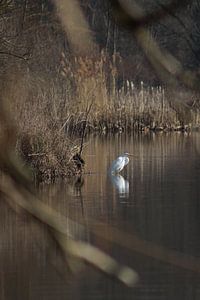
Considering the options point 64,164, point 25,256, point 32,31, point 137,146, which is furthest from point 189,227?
point 137,146

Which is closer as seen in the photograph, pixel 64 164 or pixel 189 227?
pixel 189 227

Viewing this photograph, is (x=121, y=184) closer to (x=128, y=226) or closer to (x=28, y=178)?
(x=128, y=226)

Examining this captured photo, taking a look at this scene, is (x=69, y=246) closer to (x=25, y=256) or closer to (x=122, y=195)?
(x=25, y=256)

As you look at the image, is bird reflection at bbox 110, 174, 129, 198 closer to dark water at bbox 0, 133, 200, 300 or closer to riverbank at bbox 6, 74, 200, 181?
dark water at bbox 0, 133, 200, 300

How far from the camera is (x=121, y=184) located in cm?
1245

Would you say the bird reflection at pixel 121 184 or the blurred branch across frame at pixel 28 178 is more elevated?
the bird reflection at pixel 121 184

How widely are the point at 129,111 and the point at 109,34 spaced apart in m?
19.1

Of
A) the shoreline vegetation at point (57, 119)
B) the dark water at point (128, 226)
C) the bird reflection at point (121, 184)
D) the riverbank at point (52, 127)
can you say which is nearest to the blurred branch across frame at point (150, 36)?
the dark water at point (128, 226)

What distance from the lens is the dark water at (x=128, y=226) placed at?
6449 mm

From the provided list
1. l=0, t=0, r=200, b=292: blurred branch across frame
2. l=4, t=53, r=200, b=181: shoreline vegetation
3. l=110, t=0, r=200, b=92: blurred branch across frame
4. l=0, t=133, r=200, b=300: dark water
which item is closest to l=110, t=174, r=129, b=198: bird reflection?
l=0, t=133, r=200, b=300: dark water

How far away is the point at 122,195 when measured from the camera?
37.1ft

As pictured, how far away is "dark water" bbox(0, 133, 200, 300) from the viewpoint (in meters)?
6.45

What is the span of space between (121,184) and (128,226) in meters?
3.67

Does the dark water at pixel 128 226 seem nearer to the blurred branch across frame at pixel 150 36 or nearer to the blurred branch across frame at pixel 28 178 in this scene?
the blurred branch across frame at pixel 28 178
